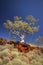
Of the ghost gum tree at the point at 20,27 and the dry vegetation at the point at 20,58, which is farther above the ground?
the ghost gum tree at the point at 20,27

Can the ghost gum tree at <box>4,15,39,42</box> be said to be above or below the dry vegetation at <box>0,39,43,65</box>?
above

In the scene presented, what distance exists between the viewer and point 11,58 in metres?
12.1

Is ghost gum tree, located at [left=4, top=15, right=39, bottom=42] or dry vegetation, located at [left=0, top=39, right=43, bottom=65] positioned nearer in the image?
dry vegetation, located at [left=0, top=39, right=43, bottom=65]

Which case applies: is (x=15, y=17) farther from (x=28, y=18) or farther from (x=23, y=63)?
(x=23, y=63)

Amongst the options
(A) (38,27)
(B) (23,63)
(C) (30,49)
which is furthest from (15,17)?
(B) (23,63)

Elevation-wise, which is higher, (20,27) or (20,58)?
(20,27)

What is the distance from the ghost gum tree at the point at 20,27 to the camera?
2544cm

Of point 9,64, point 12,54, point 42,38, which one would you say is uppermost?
point 42,38

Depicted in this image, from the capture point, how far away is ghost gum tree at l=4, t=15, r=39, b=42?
2544cm

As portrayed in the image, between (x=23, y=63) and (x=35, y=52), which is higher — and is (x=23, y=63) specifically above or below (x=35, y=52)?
below

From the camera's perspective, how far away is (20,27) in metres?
25.6

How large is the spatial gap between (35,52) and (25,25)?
38.2 ft

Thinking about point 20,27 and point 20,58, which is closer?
point 20,58

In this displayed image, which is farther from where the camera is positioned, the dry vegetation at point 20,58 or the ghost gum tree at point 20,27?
the ghost gum tree at point 20,27
